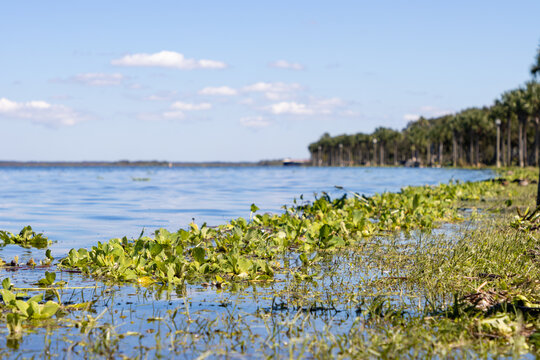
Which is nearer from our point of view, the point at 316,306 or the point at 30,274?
the point at 316,306

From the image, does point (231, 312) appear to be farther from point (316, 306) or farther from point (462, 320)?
point (462, 320)

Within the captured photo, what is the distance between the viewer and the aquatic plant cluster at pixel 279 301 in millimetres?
4004

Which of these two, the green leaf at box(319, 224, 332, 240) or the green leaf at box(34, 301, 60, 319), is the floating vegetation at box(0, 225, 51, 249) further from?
the green leaf at box(34, 301, 60, 319)

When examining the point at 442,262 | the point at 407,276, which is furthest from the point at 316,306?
the point at 442,262

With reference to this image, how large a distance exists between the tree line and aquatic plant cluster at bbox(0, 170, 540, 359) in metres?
37.1

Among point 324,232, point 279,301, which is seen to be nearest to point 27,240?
point 324,232

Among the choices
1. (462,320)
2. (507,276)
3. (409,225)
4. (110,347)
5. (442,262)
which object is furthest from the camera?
(409,225)

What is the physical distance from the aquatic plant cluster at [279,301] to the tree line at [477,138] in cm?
3707

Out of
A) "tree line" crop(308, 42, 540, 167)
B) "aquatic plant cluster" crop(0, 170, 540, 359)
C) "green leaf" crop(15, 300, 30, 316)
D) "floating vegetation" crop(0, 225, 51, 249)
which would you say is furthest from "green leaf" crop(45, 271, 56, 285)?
Answer: "tree line" crop(308, 42, 540, 167)

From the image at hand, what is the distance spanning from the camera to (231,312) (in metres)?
5.05

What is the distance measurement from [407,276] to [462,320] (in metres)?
2.08

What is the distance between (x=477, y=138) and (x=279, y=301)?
106981 millimetres

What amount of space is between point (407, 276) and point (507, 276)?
3.56 feet

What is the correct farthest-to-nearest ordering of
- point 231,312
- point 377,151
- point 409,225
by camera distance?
point 377,151 → point 409,225 → point 231,312
